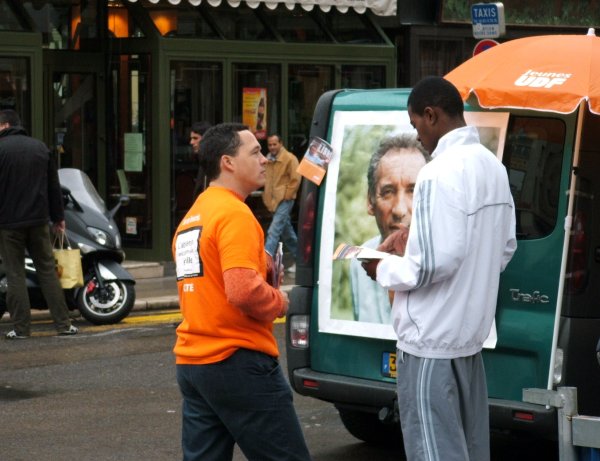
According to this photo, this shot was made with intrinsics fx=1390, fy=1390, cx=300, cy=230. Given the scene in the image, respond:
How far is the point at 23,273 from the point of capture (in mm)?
11641

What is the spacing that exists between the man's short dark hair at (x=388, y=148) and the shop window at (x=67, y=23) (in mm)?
9841

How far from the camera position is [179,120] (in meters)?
16.8

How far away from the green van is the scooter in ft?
18.0

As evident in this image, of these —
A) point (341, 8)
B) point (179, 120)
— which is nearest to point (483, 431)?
point (179, 120)

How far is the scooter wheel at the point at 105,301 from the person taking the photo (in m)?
12.2

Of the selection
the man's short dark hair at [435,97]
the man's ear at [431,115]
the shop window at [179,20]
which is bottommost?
the man's ear at [431,115]

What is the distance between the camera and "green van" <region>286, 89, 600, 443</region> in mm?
6340

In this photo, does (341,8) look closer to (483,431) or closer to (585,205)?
(585,205)

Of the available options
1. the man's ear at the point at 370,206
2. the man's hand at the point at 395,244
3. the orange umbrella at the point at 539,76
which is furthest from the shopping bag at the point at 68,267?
the man's hand at the point at 395,244

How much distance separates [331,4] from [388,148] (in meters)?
11.1

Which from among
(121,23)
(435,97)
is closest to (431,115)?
(435,97)

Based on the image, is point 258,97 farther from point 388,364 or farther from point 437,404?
point 437,404

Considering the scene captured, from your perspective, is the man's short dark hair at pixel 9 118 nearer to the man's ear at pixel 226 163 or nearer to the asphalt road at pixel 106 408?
the asphalt road at pixel 106 408

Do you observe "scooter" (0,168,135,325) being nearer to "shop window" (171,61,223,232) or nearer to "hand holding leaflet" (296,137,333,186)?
"shop window" (171,61,223,232)
